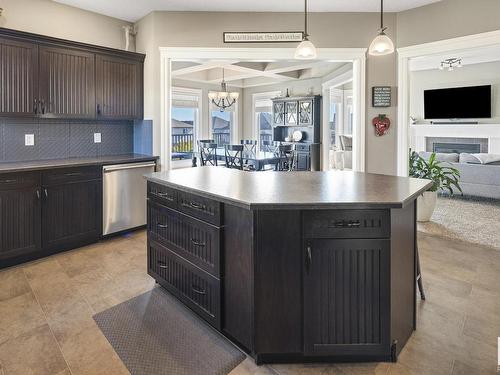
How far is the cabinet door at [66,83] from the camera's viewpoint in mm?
3584

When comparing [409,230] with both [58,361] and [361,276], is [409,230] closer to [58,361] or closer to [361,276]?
[361,276]

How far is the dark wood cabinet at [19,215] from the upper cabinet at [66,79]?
2.32 feet

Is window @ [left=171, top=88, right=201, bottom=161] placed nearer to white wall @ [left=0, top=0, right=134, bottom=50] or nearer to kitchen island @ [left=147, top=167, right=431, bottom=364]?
white wall @ [left=0, top=0, right=134, bottom=50]

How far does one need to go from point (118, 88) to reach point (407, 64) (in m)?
3.41

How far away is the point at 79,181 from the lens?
362 centimetres

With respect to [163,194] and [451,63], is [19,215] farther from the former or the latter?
[451,63]

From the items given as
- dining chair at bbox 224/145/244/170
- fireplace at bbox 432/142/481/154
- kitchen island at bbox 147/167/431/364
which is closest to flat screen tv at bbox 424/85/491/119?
fireplace at bbox 432/142/481/154

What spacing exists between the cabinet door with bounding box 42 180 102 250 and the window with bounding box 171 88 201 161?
16.6ft

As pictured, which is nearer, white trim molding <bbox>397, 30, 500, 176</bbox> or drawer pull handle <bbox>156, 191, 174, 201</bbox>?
drawer pull handle <bbox>156, 191, 174, 201</bbox>

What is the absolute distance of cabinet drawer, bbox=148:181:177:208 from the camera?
2.44 m

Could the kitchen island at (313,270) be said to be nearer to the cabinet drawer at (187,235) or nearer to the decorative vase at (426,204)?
the cabinet drawer at (187,235)

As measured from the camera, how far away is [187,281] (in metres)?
2.38

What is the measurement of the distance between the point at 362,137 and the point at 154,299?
3023 millimetres

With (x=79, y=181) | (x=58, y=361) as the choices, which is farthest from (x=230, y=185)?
(x=79, y=181)
